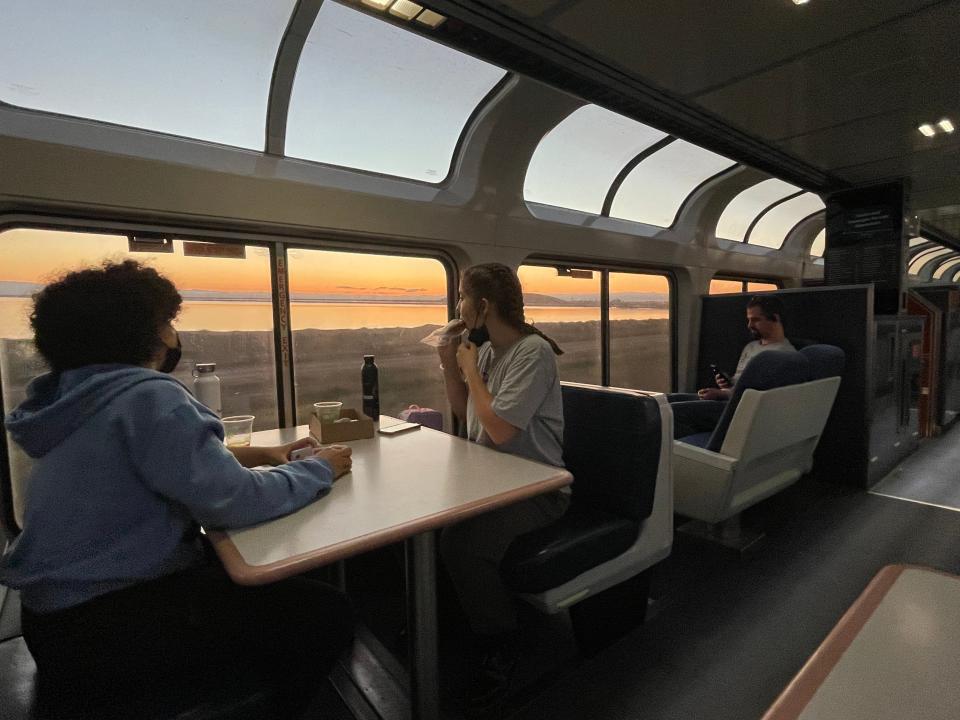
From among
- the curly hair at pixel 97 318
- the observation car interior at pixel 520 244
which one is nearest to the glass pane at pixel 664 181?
the observation car interior at pixel 520 244

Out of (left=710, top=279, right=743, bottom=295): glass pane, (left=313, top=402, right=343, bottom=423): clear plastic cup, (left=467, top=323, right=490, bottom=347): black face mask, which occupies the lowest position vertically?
(left=313, top=402, right=343, bottom=423): clear plastic cup

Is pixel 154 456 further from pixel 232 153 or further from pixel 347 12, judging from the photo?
pixel 347 12

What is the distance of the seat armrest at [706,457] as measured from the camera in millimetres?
2459

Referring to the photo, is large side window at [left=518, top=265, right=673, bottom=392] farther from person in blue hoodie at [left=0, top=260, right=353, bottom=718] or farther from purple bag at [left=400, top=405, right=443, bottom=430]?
person in blue hoodie at [left=0, top=260, right=353, bottom=718]

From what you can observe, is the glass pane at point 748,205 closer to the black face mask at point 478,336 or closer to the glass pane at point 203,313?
the black face mask at point 478,336

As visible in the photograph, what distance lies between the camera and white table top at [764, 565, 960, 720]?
1.81 ft

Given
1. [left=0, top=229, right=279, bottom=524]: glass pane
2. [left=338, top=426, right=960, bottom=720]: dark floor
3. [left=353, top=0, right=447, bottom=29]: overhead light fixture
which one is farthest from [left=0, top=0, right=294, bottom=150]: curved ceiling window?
[left=338, top=426, right=960, bottom=720]: dark floor

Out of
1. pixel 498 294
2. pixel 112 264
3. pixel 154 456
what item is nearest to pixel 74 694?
pixel 154 456

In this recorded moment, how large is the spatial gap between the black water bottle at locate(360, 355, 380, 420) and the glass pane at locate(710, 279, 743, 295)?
4701 mm

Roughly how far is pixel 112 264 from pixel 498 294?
1220 millimetres

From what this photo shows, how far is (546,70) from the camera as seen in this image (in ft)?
8.22

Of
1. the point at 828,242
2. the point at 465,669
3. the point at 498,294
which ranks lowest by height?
the point at 465,669

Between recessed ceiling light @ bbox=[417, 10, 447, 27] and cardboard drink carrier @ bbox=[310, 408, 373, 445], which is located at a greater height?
recessed ceiling light @ bbox=[417, 10, 447, 27]

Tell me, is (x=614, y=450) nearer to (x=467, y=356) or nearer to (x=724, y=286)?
(x=467, y=356)
